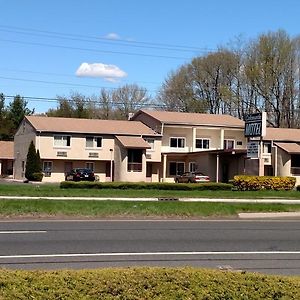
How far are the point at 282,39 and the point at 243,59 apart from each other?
20.4ft

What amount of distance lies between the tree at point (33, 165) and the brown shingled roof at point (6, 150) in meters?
18.4

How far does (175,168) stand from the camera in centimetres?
6359

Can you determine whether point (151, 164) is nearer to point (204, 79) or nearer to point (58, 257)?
point (204, 79)

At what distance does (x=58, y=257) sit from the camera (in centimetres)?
1058

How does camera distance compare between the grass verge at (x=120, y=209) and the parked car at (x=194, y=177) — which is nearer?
the grass verge at (x=120, y=209)

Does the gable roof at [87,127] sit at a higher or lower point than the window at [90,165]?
higher

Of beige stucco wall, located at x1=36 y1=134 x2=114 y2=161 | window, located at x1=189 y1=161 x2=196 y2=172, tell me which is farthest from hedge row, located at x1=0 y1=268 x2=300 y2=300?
window, located at x1=189 y1=161 x2=196 y2=172

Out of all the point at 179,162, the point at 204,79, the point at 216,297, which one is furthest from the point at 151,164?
the point at 216,297

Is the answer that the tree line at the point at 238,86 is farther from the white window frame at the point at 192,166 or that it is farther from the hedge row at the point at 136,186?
the hedge row at the point at 136,186

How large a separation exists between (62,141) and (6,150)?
19.4 meters

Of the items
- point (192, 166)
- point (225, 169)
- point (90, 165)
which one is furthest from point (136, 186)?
point (192, 166)

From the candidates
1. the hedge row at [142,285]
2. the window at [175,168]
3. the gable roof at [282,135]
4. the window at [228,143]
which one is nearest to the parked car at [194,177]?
the window at [175,168]

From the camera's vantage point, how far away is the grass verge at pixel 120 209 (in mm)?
19302

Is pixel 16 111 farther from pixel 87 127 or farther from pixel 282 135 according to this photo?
pixel 282 135
